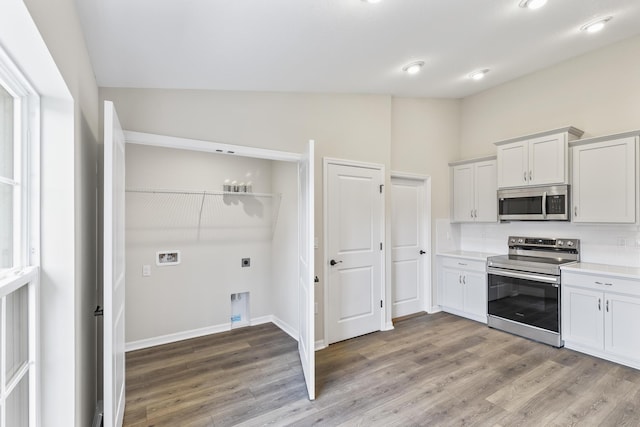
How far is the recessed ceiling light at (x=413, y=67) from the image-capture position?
10.0 ft

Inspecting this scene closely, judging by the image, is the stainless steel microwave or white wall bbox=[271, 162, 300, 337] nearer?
the stainless steel microwave

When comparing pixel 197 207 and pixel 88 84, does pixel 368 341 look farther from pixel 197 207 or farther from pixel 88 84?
pixel 88 84

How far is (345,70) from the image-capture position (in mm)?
2906

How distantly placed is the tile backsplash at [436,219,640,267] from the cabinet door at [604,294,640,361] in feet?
1.84

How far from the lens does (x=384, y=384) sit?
2645 mm

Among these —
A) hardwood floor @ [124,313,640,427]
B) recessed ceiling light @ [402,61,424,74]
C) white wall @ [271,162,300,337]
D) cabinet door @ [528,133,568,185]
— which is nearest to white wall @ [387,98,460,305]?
recessed ceiling light @ [402,61,424,74]

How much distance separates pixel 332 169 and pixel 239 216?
138cm

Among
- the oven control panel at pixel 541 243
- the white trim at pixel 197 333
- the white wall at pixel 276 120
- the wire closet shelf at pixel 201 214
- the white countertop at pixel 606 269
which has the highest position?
the white wall at pixel 276 120

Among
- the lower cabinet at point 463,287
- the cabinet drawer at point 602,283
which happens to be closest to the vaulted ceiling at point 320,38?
the cabinet drawer at point 602,283

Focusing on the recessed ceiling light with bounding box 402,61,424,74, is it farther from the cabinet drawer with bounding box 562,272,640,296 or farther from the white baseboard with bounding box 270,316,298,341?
the white baseboard with bounding box 270,316,298,341

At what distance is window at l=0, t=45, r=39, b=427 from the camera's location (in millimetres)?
1193

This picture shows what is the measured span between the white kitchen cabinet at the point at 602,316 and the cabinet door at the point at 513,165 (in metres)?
1.17

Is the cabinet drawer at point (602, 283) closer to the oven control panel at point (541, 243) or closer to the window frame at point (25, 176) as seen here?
the oven control panel at point (541, 243)

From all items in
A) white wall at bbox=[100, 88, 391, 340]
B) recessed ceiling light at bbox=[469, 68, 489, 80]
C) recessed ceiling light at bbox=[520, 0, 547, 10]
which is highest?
recessed ceiling light at bbox=[469, 68, 489, 80]
